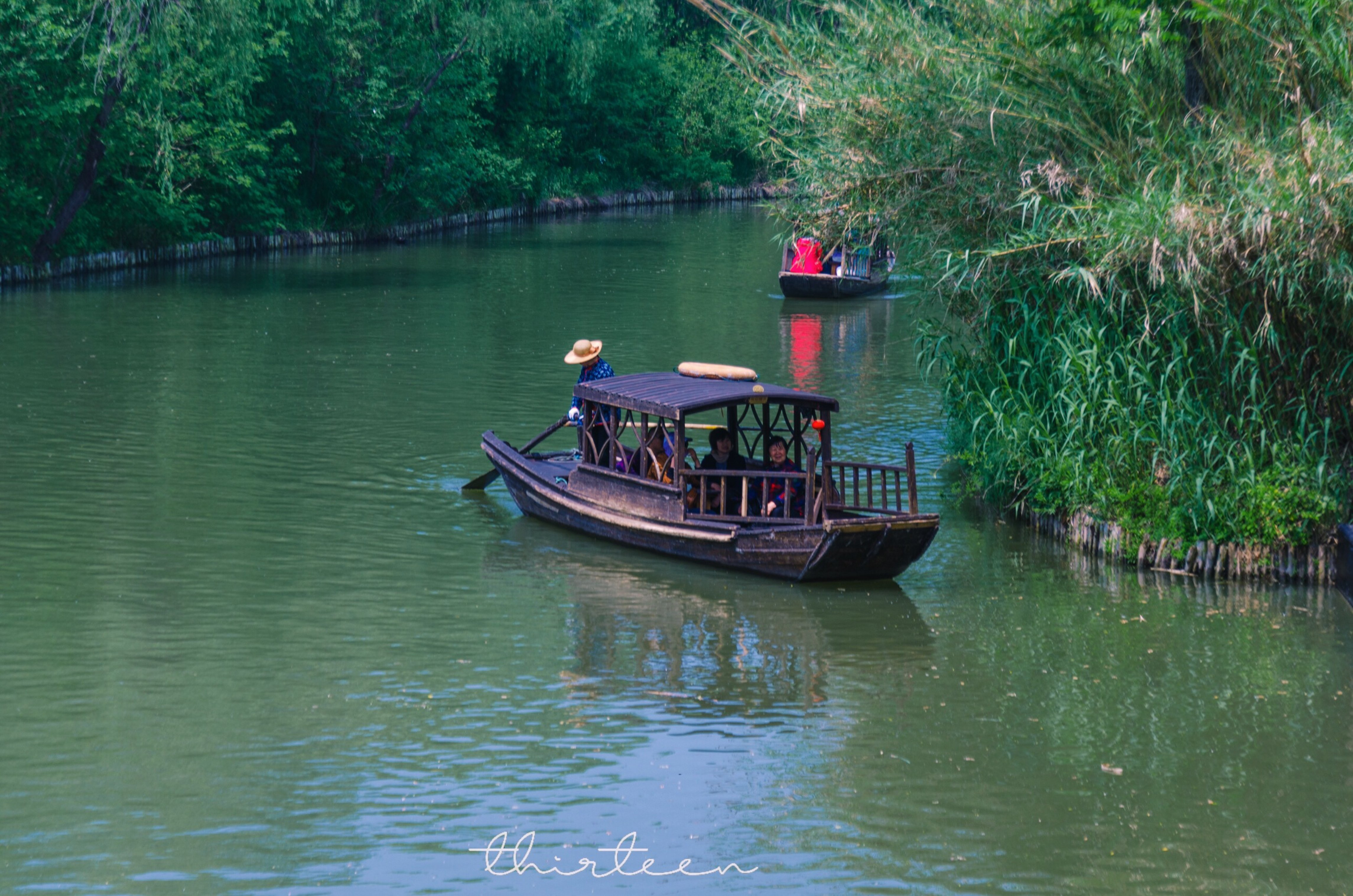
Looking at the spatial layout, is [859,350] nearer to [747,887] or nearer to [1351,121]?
[1351,121]

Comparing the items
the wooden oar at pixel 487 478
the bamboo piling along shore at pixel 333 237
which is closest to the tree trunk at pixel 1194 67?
the bamboo piling along shore at pixel 333 237

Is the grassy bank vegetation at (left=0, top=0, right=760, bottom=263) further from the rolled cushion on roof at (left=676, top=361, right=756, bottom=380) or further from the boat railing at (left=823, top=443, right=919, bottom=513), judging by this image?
the boat railing at (left=823, top=443, right=919, bottom=513)

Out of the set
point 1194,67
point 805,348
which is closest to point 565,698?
point 1194,67

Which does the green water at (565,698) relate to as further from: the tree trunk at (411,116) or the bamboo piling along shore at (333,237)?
the tree trunk at (411,116)

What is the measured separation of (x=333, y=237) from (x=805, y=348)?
23605 millimetres

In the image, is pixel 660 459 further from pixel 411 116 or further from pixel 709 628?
pixel 411 116

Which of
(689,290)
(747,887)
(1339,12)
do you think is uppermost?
(1339,12)

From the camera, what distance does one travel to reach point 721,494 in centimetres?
1500

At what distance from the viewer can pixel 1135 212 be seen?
45.5 ft

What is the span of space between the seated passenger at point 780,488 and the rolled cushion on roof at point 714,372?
0.85 m

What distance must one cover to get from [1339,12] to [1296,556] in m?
4.72

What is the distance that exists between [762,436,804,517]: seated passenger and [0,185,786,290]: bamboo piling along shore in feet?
17.1

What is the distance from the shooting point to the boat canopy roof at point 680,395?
1484cm

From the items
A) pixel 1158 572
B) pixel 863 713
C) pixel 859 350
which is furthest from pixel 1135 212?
pixel 859 350
